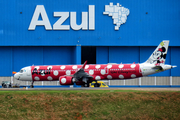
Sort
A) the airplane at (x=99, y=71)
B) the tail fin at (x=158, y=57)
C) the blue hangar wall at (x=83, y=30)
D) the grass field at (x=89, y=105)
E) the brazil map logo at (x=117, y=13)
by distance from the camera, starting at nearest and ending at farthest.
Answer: the grass field at (x=89, y=105)
the airplane at (x=99, y=71)
the tail fin at (x=158, y=57)
the blue hangar wall at (x=83, y=30)
the brazil map logo at (x=117, y=13)

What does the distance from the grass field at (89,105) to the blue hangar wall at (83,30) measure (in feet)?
67.4

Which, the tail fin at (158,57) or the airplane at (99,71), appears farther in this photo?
the tail fin at (158,57)

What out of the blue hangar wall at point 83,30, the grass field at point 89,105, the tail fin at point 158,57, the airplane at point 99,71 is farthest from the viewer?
the blue hangar wall at point 83,30

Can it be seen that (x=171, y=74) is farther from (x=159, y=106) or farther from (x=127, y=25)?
(x=159, y=106)

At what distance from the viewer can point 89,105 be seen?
27062 mm

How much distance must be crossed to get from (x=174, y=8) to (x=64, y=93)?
28669 millimetres

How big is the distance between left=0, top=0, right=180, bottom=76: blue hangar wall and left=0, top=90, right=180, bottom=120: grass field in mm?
20531

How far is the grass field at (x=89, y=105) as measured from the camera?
25.9 metres

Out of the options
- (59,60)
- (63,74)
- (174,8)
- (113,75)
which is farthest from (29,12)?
(174,8)

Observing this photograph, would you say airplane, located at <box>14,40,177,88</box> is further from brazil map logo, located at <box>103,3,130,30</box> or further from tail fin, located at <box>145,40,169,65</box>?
brazil map logo, located at <box>103,3,130,30</box>

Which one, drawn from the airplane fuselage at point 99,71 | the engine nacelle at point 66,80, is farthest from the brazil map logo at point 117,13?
the engine nacelle at point 66,80

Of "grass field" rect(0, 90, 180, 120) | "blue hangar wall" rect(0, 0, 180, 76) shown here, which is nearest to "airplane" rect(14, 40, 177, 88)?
"blue hangar wall" rect(0, 0, 180, 76)

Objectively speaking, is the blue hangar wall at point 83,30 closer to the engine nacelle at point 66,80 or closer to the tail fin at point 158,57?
the tail fin at point 158,57

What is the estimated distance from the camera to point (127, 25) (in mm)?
49375
